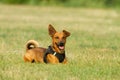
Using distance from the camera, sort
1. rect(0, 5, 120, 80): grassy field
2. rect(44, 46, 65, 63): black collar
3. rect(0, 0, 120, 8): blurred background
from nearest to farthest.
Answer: rect(0, 5, 120, 80): grassy field, rect(44, 46, 65, 63): black collar, rect(0, 0, 120, 8): blurred background

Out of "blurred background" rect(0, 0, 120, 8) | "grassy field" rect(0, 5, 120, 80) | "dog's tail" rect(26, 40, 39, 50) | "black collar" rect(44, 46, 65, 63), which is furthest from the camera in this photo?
"blurred background" rect(0, 0, 120, 8)

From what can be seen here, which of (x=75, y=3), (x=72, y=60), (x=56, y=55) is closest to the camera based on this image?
(x=56, y=55)

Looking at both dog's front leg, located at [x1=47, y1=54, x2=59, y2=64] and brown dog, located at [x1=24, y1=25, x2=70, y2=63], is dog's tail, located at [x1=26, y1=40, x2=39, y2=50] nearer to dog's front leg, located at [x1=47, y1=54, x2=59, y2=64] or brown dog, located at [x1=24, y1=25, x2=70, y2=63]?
brown dog, located at [x1=24, y1=25, x2=70, y2=63]

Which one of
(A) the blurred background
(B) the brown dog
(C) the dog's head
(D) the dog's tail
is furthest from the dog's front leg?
(A) the blurred background

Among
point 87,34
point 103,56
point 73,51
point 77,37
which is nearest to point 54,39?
point 103,56

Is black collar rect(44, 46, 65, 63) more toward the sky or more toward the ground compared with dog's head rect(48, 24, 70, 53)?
more toward the ground

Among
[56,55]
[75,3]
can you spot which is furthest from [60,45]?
[75,3]

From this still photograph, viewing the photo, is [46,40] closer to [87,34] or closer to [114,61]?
[87,34]

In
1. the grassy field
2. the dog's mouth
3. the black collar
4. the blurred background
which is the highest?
the dog's mouth

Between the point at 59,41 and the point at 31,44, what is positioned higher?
the point at 59,41

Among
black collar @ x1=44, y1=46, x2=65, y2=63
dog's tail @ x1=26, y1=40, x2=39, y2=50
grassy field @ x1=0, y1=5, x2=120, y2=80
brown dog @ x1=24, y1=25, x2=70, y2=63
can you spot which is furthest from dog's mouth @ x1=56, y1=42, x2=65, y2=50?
dog's tail @ x1=26, y1=40, x2=39, y2=50

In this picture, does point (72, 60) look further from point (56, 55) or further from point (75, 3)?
point (75, 3)

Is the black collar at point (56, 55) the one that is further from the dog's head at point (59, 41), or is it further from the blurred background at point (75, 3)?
the blurred background at point (75, 3)

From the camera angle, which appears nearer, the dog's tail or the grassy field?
the grassy field
